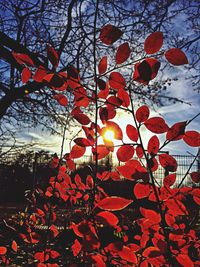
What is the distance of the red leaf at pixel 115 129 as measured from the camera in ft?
4.12

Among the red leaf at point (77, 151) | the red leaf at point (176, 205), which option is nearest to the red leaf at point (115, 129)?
the red leaf at point (77, 151)

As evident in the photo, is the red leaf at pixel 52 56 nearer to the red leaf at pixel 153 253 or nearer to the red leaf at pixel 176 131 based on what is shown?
the red leaf at pixel 176 131

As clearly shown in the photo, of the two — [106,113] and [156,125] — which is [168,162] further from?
[106,113]

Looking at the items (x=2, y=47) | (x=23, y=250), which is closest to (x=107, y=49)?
(x=2, y=47)

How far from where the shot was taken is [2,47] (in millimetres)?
5840

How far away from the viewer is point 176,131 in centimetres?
117

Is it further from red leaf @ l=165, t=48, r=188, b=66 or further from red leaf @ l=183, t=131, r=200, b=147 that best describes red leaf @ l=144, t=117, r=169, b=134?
red leaf @ l=165, t=48, r=188, b=66

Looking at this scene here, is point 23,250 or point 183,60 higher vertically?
point 183,60

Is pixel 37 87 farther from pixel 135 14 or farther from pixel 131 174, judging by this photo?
pixel 131 174

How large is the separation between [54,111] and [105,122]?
6904mm

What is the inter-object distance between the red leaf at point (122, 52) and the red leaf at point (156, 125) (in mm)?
277

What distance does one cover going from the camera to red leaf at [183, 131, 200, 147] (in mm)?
1229

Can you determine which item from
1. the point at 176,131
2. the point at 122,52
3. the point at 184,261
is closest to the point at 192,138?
the point at 176,131

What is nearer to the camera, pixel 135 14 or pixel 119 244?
pixel 119 244
